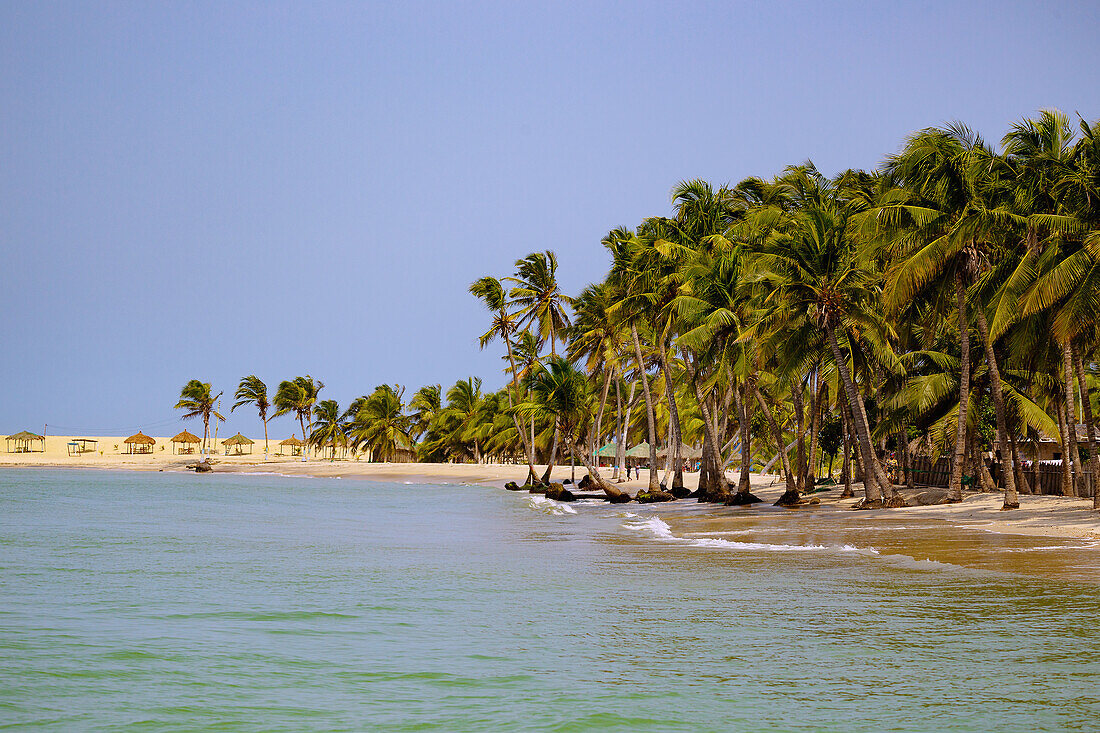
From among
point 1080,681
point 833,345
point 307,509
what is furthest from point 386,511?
point 1080,681

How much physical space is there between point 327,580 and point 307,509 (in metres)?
18.6

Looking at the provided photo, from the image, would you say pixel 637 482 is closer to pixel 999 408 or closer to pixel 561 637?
pixel 999 408

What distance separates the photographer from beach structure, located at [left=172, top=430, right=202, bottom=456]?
327ft

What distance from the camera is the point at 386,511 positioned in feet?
92.5

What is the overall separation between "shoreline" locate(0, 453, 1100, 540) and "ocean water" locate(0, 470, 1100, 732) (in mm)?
2477

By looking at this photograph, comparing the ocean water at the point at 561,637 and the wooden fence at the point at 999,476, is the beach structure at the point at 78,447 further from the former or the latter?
the ocean water at the point at 561,637

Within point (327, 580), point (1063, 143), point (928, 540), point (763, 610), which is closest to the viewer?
point (763, 610)

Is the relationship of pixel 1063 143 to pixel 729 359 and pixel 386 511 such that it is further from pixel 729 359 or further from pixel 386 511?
pixel 386 511

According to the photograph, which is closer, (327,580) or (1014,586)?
(1014,586)

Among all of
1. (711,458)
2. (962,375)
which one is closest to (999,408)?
(962,375)

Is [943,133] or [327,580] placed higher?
[943,133]

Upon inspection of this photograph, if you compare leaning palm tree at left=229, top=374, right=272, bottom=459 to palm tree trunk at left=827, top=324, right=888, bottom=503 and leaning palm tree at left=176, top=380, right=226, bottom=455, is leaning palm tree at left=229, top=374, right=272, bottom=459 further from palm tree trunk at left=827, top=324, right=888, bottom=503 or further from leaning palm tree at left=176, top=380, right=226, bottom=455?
palm tree trunk at left=827, top=324, right=888, bottom=503

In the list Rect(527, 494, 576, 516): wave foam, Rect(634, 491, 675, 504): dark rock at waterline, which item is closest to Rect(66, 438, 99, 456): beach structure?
Rect(527, 494, 576, 516): wave foam

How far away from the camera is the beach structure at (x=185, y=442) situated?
99.7 m
